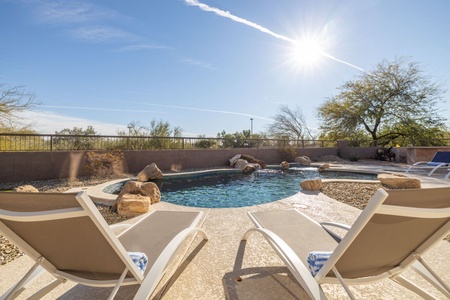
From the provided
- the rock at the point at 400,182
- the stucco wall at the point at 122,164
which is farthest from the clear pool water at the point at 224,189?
the rock at the point at 400,182

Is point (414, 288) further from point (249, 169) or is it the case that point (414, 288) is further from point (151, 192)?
point (249, 169)

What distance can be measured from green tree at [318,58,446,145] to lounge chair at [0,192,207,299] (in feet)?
67.5

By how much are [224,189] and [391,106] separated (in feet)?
59.8

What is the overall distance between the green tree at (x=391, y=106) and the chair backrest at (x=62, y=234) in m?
20.7

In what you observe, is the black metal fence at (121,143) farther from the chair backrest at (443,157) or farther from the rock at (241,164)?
the chair backrest at (443,157)

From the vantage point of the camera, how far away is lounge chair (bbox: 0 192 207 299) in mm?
1021

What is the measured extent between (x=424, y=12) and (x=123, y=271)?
1151cm

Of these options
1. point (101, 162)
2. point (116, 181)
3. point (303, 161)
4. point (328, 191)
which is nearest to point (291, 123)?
point (303, 161)

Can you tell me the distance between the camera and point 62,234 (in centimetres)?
117

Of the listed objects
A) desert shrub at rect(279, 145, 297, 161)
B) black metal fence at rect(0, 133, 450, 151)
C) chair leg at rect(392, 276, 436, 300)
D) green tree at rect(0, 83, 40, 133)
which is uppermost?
green tree at rect(0, 83, 40, 133)

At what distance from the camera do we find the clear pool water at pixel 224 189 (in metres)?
5.24

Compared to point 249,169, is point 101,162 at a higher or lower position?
higher

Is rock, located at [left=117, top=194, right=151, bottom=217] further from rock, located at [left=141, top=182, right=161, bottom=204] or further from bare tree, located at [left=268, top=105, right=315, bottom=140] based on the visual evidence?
bare tree, located at [left=268, top=105, right=315, bottom=140]

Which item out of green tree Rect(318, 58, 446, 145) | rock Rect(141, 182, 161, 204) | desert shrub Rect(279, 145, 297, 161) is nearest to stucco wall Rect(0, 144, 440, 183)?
desert shrub Rect(279, 145, 297, 161)
